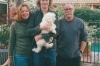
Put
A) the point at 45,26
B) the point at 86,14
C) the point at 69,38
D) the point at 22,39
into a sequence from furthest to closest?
the point at 86,14 → the point at 69,38 → the point at 22,39 → the point at 45,26

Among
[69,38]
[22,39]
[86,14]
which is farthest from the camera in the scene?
[86,14]

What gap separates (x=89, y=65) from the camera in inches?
330

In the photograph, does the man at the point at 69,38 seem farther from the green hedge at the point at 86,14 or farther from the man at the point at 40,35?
the green hedge at the point at 86,14

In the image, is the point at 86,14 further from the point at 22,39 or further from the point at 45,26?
the point at 45,26

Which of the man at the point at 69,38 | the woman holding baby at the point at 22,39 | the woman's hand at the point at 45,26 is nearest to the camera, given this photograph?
the woman's hand at the point at 45,26

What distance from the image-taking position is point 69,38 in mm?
4344

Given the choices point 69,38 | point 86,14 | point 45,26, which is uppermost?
point 45,26

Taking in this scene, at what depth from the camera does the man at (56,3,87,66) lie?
14.3 feet

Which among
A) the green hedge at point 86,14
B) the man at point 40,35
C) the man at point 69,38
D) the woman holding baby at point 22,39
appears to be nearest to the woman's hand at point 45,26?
the man at point 40,35

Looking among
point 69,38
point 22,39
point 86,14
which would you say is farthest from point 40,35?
point 86,14

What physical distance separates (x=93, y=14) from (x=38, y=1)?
56.0ft

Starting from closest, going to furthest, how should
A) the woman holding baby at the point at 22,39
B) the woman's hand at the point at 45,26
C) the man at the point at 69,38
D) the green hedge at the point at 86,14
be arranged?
the woman's hand at the point at 45,26 < the woman holding baby at the point at 22,39 < the man at the point at 69,38 < the green hedge at the point at 86,14

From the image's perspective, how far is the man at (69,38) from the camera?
4.35 meters

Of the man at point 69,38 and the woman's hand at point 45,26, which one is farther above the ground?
the woman's hand at point 45,26
